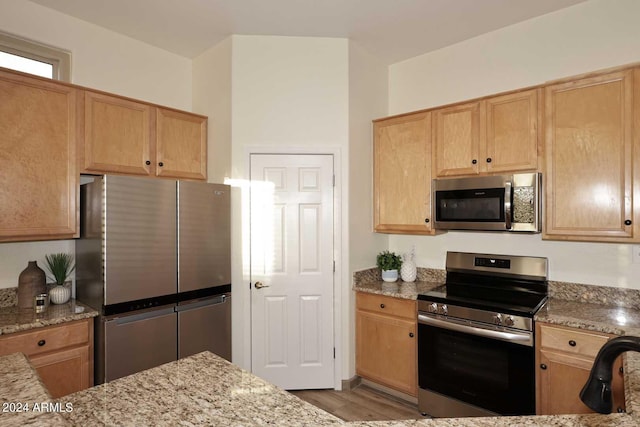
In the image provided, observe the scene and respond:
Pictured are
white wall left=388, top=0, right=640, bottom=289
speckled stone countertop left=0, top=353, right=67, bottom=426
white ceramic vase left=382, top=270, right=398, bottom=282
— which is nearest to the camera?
speckled stone countertop left=0, top=353, right=67, bottom=426

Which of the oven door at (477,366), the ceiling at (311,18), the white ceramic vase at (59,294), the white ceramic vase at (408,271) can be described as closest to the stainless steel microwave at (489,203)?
the white ceramic vase at (408,271)

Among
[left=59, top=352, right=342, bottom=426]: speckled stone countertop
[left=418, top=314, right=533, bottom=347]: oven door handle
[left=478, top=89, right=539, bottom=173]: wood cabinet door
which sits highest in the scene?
[left=478, top=89, right=539, bottom=173]: wood cabinet door

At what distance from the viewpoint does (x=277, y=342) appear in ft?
10.0

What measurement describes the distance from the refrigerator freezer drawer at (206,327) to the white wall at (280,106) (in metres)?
0.10

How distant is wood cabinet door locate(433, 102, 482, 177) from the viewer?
2764 millimetres

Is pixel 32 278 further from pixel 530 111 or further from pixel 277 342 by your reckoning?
pixel 530 111

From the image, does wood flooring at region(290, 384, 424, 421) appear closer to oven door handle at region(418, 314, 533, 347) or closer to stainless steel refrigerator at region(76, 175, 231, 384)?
oven door handle at region(418, 314, 533, 347)

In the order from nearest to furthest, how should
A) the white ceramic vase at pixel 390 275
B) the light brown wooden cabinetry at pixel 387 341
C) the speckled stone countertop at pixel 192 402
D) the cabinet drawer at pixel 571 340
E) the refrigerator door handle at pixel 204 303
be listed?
1. the speckled stone countertop at pixel 192 402
2. the cabinet drawer at pixel 571 340
3. the refrigerator door handle at pixel 204 303
4. the light brown wooden cabinetry at pixel 387 341
5. the white ceramic vase at pixel 390 275

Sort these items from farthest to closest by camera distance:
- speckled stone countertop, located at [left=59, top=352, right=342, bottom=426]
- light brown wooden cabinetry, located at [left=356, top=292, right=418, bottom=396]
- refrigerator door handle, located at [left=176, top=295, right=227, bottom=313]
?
light brown wooden cabinetry, located at [left=356, top=292, right=418, bottom=396]
refrigerator door handle, located at [left=176, top=295, right=227, bottom=313]
speckled stone countertop, located at [left=59, top=352, right=342, bottom=426]

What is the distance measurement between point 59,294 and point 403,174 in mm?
2852

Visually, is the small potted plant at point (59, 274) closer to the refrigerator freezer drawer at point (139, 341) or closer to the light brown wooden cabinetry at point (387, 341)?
the refrigerator freezer drawer at point (139, 341)

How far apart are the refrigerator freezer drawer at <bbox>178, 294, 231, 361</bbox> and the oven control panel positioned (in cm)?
160

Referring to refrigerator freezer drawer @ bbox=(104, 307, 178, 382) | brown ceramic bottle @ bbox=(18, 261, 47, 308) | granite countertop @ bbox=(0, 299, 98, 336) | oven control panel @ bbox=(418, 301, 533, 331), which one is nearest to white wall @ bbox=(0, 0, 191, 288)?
brown ceramic bottle @ bbox=(18, 261, 47, 308)

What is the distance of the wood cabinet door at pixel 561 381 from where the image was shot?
81.4 inches
